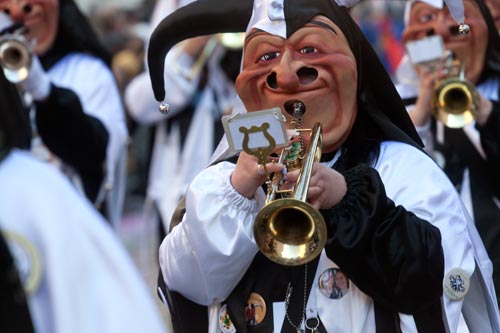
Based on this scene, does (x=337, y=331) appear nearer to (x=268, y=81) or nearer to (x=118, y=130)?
(x=268, y=81)

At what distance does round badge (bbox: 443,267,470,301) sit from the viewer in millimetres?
4051

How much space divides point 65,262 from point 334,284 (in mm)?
1476

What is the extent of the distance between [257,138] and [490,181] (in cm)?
242

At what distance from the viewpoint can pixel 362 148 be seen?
434 cm

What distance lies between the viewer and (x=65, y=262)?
276 centimetres

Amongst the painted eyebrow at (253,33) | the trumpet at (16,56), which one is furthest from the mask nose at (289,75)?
the trumpet at (16,56)

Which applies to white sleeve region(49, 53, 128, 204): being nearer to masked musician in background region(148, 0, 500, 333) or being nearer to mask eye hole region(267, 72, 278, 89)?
masked musician in background region(148, 0, 500, 333)

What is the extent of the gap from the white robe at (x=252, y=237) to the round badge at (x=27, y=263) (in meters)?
1.24

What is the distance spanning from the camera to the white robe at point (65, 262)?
274 centimetres

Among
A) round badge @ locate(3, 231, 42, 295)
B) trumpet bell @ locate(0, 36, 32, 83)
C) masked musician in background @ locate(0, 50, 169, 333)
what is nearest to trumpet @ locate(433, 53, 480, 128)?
trumpet bell @ locate(0, 36, 32, 83)

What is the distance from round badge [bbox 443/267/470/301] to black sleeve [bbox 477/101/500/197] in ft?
6.16

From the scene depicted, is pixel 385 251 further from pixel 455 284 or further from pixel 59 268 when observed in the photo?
pixel 59 268

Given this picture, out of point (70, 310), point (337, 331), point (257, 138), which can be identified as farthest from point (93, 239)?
point (337, 331)

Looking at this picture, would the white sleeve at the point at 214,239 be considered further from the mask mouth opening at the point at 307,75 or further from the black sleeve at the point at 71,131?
the black sleeve at the point at 71,131
